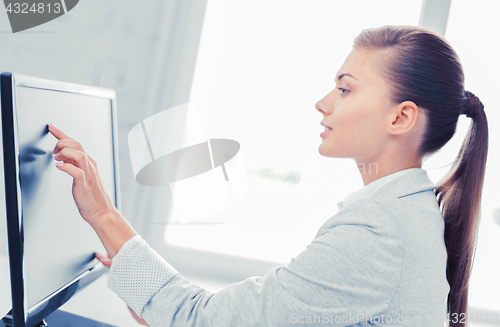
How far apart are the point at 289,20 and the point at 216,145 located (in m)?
0.48

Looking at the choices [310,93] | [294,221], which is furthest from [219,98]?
[294,221]

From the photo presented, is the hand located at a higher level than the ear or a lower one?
lower

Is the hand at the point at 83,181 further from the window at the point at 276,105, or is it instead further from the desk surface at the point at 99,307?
the window at the point at 276,105

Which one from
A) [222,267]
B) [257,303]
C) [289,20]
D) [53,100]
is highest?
[289,20]

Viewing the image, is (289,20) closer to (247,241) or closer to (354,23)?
(354,23)

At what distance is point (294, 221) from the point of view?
1.23m

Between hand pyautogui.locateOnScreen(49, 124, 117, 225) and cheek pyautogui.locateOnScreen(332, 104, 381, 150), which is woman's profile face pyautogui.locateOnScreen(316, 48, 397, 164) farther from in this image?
hand pyautogui.locateOnScreen(49, 124, 117, 225)

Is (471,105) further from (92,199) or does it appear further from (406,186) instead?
(92,199)

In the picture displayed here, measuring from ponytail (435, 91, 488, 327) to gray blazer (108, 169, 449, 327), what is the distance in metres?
0.15

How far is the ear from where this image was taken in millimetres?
651

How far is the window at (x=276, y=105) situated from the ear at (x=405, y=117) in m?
0.53

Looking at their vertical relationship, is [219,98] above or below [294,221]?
above

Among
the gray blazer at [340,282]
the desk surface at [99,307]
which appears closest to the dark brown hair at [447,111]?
the gray blazer at [340,282]

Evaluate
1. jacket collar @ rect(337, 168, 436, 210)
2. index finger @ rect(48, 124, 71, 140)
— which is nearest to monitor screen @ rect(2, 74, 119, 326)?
index finger @ rect(48, 124, 71, 140)
